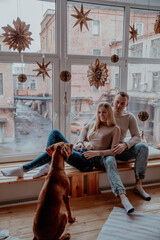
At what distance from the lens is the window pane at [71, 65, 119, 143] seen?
2645mm

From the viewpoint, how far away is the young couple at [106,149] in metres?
2.08

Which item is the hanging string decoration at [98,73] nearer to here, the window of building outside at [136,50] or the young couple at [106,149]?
the young couple at [106,149]

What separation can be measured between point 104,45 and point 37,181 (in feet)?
5.98

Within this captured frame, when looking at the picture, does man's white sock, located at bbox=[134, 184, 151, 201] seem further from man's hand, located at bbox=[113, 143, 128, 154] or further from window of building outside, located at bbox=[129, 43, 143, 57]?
window of building outside, located at bbox=[129, 43, 143, 57]

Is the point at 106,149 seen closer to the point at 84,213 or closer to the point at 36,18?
the point at 84,213

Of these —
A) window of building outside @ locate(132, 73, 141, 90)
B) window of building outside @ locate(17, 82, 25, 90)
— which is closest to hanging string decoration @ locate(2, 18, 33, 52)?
window of building outside @ locate(17, 82, 25, 90)

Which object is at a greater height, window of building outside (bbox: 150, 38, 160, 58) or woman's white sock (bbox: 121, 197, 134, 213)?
window of building outside (bbox: 150, 38, 160, 58)

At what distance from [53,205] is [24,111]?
4.48 feet

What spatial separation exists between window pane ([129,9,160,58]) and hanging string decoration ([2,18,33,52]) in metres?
1.41

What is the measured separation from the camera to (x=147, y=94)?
2.95 metres

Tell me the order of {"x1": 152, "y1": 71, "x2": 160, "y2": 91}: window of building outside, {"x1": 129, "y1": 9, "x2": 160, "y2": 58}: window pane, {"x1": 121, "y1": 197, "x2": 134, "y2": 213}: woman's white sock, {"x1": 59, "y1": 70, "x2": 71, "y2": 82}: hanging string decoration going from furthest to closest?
{"x1": 152, "y1": 71, "x2": 160, "y2": 91}: window of building outside < {"x1": 129, "y1": 9, "x2": 160, "y2": 58}: window pane < {"x1": 59, "y1": 70, "x2": 71, "y2": 82}: hanging string decoration < {"x1": 121, "y1": 197, "x2": 134, "y2": 213}: woman's white sock

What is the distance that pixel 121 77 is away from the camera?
2.81 meters

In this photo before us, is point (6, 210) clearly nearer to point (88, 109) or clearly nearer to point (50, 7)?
point (88, 109)

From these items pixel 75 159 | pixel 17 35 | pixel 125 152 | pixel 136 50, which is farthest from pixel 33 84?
pixel 136 50
